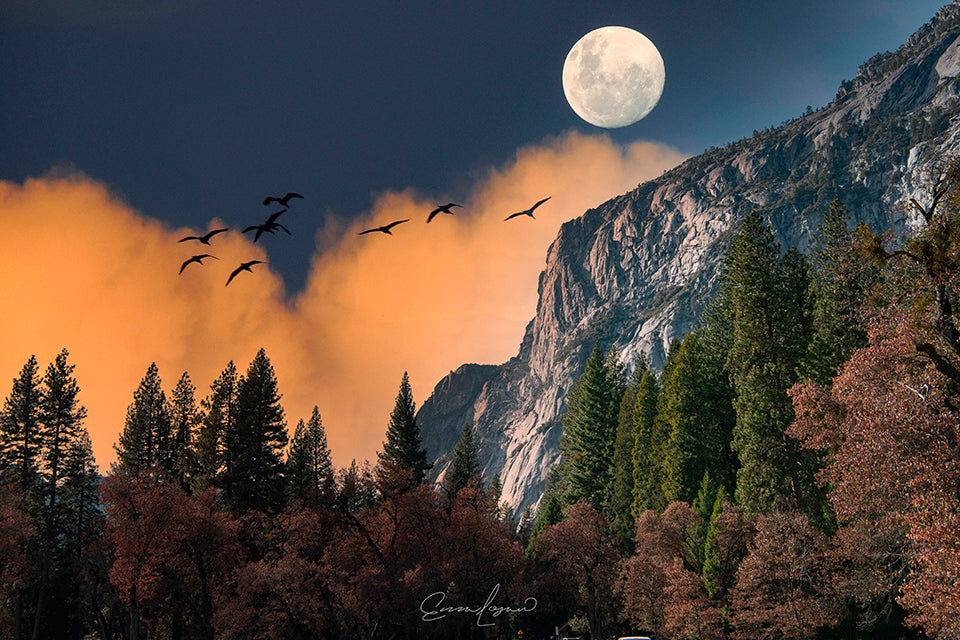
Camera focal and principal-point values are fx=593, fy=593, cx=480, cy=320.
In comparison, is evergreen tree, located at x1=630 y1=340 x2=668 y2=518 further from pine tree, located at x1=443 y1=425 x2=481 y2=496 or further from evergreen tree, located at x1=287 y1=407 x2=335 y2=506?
evergreen tree, located at x1=287 y1=407 x2=335 y2=506

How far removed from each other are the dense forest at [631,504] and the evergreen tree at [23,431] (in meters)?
0.18

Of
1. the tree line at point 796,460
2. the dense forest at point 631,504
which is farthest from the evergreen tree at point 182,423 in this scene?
the tree line at point 796,460

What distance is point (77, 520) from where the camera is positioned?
169 ft

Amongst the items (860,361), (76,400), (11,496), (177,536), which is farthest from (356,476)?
(860,361)

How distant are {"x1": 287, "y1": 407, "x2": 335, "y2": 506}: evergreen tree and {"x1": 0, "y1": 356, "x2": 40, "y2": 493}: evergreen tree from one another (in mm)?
19698

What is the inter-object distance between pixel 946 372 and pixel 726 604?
23.7 m

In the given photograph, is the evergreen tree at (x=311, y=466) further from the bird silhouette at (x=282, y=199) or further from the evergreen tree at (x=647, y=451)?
the bird silhouette at (x=282, y=199)

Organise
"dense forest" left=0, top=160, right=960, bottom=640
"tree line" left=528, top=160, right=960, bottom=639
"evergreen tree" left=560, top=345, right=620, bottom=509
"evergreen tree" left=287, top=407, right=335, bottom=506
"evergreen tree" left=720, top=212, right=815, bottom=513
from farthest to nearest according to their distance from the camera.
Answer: "evergreen tree" left=560, top=345, right=620, bottom=509, "evergreen tree" left=287, top=407, right=335, bottom=506, "evergreen tree" left=720, top=212, right=815, bottom=513, "dense forest" left=0, top=160, right=960, bottom=640, "tree line" left=528, top=160, right=960, bottom=639

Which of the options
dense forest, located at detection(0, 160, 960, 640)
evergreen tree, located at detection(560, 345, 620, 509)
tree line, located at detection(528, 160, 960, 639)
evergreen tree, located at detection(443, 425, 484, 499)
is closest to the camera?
tree line, located at detection(528, 160, 960, 639)

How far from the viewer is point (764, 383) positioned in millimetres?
34906

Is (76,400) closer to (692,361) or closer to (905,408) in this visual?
(692,361)

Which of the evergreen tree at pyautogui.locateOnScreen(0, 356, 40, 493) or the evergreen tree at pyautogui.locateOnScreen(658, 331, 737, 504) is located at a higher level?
the evergreen tree at pyautogui.locateOnScreen(0, 356, 40, 493)

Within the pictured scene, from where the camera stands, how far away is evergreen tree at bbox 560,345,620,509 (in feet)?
201

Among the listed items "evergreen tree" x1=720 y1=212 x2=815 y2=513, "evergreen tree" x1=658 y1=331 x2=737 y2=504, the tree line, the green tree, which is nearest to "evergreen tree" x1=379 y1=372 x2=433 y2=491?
the tree line
